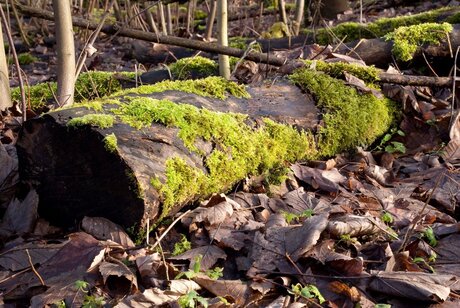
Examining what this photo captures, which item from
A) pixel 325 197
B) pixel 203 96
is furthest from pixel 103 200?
pixel 325 197

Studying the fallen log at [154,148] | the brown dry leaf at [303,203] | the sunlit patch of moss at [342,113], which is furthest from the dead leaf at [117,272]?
the sunlit patch of moss at [342,113]

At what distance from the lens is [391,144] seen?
4254 mm

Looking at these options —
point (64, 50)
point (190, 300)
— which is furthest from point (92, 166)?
point (64, 50)

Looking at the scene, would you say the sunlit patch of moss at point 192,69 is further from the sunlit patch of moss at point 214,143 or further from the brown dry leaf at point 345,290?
the brown dry leaf at point 345,290

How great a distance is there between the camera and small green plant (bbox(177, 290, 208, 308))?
2078 mm

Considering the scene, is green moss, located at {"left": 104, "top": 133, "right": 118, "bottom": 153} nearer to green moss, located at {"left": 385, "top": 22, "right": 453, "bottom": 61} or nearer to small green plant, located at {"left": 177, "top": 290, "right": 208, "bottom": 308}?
small green plant, located at {"left": 177, "top": 290, "right": 208, "bottom": 308}

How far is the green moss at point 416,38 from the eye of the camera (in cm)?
500

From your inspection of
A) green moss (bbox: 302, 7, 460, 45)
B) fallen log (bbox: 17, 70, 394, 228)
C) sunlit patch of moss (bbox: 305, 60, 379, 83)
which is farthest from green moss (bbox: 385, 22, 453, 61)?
fallen log (bbox: 17, 70, 394, 228)

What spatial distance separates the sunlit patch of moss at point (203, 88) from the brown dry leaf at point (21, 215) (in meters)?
0.85

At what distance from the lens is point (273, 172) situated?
3.42m

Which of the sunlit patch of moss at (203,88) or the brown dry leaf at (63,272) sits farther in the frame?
the sunlit patch of moss at (203,88)

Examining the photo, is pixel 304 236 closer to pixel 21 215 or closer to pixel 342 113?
pixel 21 215

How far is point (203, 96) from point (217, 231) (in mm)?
1058

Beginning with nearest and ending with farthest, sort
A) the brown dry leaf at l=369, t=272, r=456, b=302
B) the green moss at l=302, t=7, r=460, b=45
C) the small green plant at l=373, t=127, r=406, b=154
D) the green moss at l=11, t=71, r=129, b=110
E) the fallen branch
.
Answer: the brown dry leaf at l=369, t=272, r=456, b=302 < the small green plant at l=373, t=127, r=406, b=154 < the green moss at l=11, t=71, r=129, b=110 < the fallen branch < the green moss at l=302, t=7, r=460, b=45
